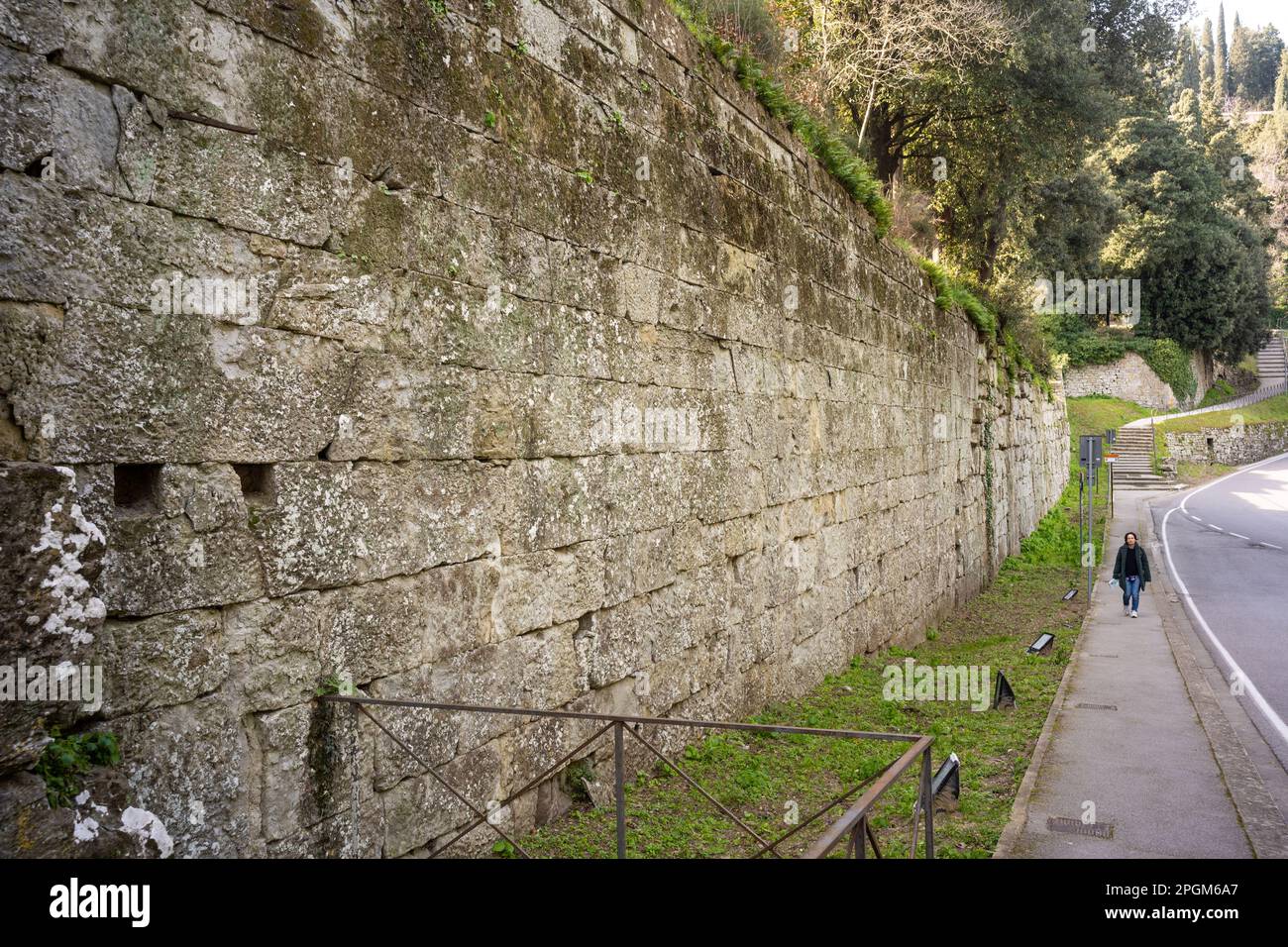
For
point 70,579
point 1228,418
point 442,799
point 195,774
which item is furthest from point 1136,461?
point 70,579

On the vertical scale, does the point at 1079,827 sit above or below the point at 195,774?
below

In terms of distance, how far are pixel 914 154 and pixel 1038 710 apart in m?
15.9

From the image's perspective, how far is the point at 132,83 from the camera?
3574mm

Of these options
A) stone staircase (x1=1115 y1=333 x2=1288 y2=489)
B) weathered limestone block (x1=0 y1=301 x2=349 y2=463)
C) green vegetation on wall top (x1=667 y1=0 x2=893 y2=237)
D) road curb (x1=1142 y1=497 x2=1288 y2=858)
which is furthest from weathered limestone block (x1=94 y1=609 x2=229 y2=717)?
stone staircase (x1=1115 y1=333 x2=1288 y2=489)

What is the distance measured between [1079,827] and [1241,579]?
49.0ft

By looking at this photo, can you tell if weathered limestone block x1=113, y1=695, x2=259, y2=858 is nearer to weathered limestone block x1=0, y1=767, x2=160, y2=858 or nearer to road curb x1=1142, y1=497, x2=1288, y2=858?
weathered limestone block x1=0, y1=767, x2=160, y2=858

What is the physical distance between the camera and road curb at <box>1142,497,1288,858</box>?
A: 6.33 meters

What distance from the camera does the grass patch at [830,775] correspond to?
5809 millimetres

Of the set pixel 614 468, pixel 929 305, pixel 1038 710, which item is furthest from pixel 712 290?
pixel 929 305

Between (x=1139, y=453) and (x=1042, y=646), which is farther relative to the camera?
(x=1139, y=453)

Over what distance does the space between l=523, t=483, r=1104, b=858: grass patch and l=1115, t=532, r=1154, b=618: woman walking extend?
416cm

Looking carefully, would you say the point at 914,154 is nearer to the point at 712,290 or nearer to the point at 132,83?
the point at 712,290

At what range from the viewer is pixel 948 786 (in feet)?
22.1

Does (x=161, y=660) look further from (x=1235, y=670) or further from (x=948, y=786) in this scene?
(x=1235, y=670)
